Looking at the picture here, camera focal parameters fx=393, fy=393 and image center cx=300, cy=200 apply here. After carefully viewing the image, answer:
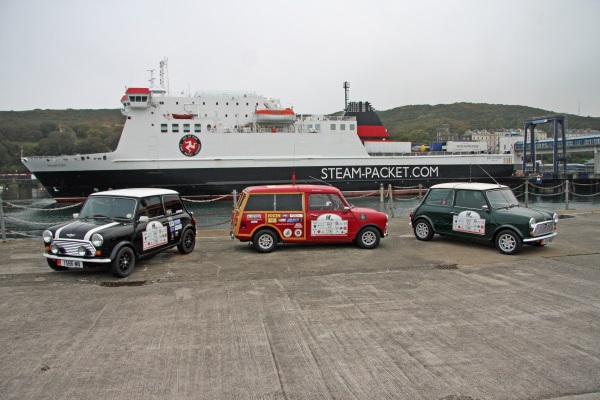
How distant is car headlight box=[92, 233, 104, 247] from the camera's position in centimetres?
597

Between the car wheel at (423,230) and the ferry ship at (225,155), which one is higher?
the ferry ship at (225,155)

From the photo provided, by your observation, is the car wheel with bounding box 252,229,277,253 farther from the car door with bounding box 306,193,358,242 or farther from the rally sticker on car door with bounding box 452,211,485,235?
the rally sticker on car door with bounding box 452,211,485,235

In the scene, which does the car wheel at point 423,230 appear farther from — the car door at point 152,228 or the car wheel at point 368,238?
the car door at point 152,228

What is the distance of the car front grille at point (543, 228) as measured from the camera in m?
7.49

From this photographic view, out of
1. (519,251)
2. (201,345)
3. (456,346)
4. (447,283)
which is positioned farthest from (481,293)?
(201,345)

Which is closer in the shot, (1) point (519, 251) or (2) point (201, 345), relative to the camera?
(2) point (201, 345)

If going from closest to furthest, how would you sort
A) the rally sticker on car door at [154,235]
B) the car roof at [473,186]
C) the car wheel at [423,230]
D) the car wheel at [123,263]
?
the car wheel at [123,263] → the rally sticker on car door at [154,235] → the car roof at [473,186] → the car wheel at [423,230]

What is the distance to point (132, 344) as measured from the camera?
12.5ft

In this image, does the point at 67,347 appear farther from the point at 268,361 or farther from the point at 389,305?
the point at 389,305

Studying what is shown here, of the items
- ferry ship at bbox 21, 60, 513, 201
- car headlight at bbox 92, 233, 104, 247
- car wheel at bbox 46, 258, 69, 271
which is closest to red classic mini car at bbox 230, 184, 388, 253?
car headlight at bbox 92, 233, 104, 247

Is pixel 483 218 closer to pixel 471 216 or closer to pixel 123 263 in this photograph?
pixel 471 216

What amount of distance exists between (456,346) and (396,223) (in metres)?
8.63

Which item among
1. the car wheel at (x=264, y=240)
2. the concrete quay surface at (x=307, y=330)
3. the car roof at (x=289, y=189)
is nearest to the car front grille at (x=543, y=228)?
the concrete quay surface at (x=307, y=330)

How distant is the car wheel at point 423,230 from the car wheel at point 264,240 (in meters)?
3.52
